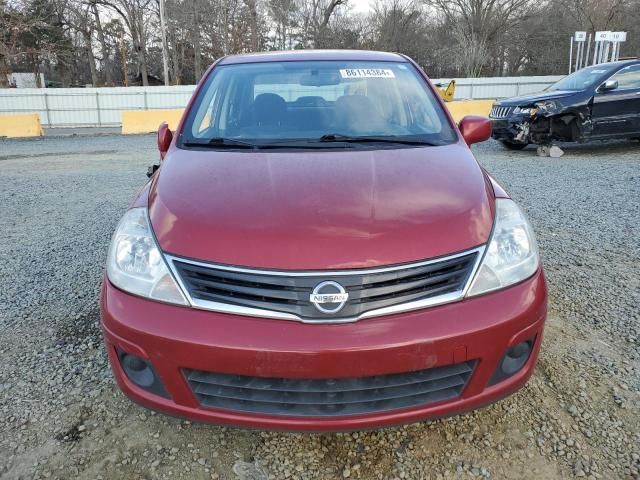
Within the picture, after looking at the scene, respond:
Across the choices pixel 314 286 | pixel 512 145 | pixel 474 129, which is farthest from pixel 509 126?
pixel 314 286

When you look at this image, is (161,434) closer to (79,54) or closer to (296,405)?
(296,405)

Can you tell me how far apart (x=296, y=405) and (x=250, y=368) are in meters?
0.21

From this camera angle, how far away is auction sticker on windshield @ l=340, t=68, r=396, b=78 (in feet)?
9.84

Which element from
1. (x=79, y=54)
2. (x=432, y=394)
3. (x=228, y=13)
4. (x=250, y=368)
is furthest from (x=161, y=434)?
(x=79, y=54)

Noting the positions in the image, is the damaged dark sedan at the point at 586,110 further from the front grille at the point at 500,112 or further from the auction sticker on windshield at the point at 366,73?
the auction sticker on windshield at the point at 366,73

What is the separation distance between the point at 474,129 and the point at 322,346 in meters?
1.85

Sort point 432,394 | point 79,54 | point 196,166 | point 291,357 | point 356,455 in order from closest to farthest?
point 291,357
point 432,394
point 356,455
point 196,166
point 79,54

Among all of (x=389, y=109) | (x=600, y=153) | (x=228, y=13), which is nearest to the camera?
(x=389, y=109)

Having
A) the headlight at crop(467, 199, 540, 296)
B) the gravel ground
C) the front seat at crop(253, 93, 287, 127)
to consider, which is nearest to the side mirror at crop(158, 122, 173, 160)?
the front seat at crop(253, 93, 287, 127)

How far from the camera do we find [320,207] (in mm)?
1841

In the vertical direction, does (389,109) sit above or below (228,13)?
below

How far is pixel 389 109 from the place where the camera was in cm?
281

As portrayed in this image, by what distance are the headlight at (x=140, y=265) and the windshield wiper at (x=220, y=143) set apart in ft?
2.10

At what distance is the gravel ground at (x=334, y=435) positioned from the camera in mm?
1861
